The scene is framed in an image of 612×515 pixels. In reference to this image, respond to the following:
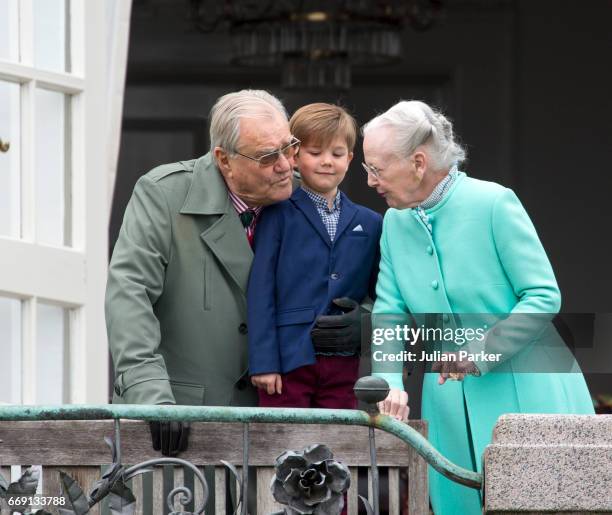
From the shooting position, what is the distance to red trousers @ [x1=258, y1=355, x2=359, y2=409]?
13.3 ft

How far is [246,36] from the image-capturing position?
8039mm

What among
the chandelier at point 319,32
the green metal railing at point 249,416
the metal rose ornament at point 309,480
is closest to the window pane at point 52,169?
the green metal railing at point 249,416

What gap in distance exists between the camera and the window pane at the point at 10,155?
513 cm

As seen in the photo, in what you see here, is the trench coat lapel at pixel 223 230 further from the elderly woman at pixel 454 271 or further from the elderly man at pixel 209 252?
the elderly woman at pixel 454 271

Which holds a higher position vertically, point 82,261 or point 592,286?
point 592,286

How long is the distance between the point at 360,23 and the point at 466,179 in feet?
13.0

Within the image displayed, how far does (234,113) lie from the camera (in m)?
4.15

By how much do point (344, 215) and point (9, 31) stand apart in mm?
1481

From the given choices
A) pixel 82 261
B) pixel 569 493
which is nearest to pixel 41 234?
pixel 82 261

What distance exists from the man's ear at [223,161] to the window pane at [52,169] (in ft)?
3.75

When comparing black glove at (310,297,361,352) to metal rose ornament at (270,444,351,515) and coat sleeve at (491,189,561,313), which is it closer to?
coat sleeve at (491,189,561,313)

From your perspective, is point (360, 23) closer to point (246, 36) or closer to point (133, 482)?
point (246, 36)

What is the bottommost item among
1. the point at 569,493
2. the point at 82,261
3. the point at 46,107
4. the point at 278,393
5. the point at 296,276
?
the point at 569,493

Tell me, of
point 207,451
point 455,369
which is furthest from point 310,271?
point 207,451
